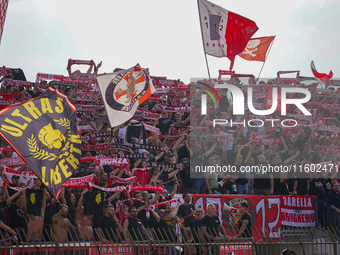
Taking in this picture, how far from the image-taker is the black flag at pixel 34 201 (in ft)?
44.1

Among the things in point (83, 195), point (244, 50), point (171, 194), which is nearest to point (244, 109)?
point (244, 50)

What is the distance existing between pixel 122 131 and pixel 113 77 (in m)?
2.05

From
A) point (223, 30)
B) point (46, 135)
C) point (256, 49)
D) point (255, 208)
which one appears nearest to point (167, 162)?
point (255, 208)

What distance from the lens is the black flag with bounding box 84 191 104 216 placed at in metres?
13.8

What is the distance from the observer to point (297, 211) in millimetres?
16516

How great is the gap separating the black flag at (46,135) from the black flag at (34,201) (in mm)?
1060

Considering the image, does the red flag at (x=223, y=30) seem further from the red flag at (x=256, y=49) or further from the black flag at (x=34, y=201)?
the black flag at (x=34, y=201)

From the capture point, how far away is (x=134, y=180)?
15.4 metres

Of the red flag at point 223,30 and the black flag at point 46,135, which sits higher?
the red flag at point 223,30

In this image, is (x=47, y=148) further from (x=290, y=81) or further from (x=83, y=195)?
(x=290, y=81)

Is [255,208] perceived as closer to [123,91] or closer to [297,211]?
[297,211]

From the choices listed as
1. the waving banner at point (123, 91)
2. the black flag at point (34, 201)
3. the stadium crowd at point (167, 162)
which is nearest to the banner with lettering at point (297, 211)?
the stadium crowd at point (167, 162)

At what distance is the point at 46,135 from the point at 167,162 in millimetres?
4587

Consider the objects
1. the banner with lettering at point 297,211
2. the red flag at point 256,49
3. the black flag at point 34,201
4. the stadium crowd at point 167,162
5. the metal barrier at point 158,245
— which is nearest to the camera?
the metal barrier at point 158,245
